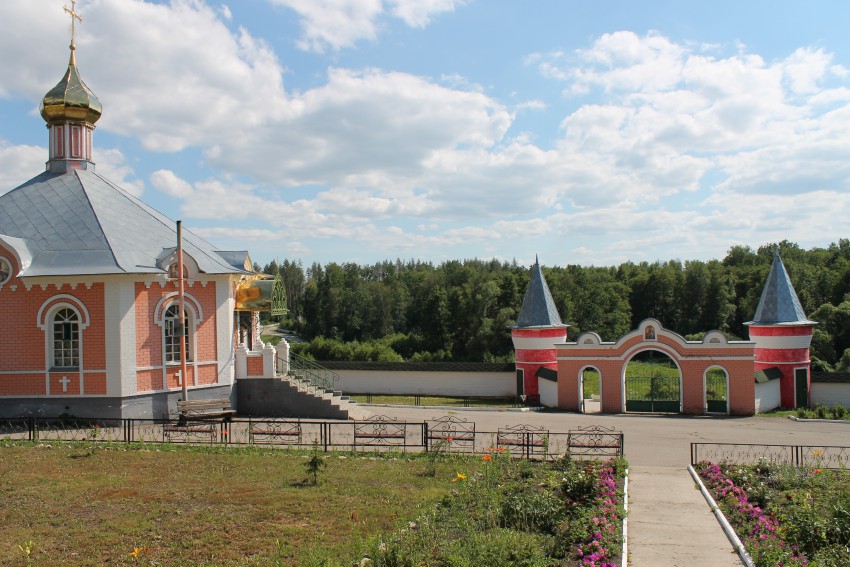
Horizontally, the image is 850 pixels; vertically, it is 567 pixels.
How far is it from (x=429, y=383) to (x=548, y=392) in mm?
5205

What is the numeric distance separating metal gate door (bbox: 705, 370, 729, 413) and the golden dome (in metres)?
21.4

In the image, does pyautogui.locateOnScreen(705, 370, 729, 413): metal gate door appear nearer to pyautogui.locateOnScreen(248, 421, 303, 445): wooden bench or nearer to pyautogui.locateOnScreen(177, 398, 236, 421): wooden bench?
pyautogui.locateOnScreen(248, 421, 303, 445): wooden bench

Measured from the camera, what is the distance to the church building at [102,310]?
18.6m

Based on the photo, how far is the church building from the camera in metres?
18.6

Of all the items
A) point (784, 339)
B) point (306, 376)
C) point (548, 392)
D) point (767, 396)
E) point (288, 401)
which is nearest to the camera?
point (288, 401)

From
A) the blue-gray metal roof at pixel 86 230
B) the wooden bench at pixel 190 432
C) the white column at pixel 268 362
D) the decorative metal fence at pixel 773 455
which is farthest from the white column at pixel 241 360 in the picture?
the decorative metal fence at pixel 773 455

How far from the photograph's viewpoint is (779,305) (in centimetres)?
2439

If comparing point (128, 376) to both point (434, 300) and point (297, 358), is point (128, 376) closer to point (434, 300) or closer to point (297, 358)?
point (297, 358)

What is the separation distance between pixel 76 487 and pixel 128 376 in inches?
289

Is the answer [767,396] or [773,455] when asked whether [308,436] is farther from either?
[767,396]

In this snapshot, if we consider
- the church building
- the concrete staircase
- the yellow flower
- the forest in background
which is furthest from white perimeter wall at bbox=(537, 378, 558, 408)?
the forest in background

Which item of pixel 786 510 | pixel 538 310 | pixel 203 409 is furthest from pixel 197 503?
pixel 538 310

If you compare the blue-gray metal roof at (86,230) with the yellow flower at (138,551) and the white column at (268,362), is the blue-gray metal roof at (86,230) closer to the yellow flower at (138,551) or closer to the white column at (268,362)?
the white column at (268,362)

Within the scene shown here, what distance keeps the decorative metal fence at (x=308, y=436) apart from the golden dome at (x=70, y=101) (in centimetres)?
952
